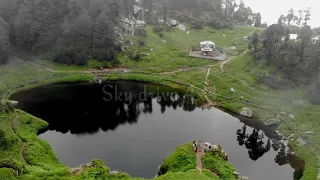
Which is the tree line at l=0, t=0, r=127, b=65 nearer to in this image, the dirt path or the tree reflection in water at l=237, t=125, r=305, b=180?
the tree reflection in water at l=237, t=125, r=305, b=180

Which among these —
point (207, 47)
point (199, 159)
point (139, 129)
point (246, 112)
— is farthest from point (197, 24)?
point (199, 159)

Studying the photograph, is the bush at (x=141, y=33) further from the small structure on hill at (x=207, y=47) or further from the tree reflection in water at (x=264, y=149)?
the tree reflection in water at (x=264, y=149)

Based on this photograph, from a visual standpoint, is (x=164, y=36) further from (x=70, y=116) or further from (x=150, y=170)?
(x=150, y=170)

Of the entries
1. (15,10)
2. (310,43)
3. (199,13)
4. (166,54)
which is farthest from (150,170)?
(199,13)

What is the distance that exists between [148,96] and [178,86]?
33.0 ft

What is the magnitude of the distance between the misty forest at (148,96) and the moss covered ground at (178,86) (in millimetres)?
293

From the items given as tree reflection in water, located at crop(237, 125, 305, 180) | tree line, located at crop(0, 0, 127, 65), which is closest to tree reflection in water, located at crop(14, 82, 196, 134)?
tree line, located at crop(0, 0, 127, 65)

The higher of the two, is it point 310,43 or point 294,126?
point 310,43

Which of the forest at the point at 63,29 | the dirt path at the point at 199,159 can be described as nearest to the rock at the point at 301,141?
the dirt path at the point at 199,159

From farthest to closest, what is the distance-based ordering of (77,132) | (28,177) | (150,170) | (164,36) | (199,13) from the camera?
(199,13), (164,36), (77,132), (150,170), (28,177)

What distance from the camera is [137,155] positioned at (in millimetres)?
59750

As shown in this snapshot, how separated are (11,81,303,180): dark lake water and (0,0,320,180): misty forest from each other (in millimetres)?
245

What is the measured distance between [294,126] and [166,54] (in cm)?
4860

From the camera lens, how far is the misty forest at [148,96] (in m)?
56.8
